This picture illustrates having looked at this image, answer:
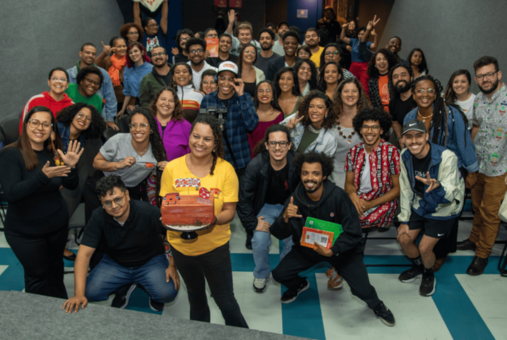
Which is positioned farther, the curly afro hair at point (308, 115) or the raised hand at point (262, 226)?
the curly afro hair at point (308, 115)

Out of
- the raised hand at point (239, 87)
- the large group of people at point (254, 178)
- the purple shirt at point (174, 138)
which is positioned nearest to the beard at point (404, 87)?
the large group of people at point (254, 178)

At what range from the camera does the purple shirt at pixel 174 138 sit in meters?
3.47

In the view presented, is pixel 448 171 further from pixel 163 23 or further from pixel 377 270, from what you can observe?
pixel 163 23

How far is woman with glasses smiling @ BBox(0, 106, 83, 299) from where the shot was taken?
2426 millimetres

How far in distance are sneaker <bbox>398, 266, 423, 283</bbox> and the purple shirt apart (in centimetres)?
221

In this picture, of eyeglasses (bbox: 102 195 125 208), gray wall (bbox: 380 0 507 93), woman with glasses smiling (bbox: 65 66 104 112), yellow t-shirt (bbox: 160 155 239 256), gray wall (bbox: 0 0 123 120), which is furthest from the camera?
gray wall (bbox: 0 0 123 120)

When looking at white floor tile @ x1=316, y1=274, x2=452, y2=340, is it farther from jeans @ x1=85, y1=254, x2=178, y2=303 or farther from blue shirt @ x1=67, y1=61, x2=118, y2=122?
blue shirt @ x1=67, y1=61, x2=118, y2=122

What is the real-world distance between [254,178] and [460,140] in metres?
1.70

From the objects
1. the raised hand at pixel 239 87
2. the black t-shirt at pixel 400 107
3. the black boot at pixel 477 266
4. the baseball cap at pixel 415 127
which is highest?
the raised hand at pixel 239 87

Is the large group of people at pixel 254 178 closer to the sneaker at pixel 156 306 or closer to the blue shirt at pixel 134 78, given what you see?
the sneaker at pixel 156 306

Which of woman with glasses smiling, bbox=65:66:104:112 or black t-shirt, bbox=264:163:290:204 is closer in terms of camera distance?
black t-shirt, bbox=264:163:290:204

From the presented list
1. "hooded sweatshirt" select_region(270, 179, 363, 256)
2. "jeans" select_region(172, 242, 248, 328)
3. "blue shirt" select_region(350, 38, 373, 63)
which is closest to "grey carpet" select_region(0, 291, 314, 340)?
"jeans" select_region(172, 242, 248, 328)

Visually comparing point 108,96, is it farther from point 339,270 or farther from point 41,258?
point 339,270

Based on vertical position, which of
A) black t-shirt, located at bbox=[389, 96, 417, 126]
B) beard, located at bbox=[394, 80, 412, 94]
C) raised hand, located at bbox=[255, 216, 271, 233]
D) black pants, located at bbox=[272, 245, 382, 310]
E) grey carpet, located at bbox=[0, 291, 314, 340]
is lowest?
black pants, located at bbox=[272, 245, 382, 310]
